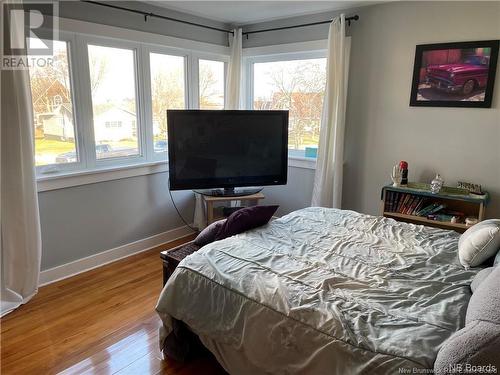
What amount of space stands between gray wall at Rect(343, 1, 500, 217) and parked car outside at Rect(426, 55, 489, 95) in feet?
0.43

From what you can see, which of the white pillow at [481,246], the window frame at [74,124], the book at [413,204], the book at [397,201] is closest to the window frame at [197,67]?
the window frame at [74,124]

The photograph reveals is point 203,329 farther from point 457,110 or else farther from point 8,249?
point 457,110

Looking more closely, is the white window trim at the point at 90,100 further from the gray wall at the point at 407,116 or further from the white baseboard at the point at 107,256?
the gray wall at the point at 407,116

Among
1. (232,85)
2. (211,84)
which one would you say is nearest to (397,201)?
(232,85)

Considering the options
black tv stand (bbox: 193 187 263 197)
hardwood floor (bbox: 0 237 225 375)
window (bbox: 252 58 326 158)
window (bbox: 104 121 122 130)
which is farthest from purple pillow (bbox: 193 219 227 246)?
window (bbox: 252 58 326 158)

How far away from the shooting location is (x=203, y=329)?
1677 millimetres

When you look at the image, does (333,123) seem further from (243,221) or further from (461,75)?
(243,221)

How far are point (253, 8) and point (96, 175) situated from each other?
85.1 inches

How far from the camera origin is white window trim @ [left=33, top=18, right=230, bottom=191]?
9.15 feet

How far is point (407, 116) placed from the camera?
313cm

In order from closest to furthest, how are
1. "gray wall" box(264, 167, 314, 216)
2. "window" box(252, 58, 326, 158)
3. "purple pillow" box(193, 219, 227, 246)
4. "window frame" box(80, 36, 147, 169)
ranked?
"purple pillow" box(193, 219, 227, 246), "window frame" box(80, 36, 147, 169), "window" box(252, 58, 326, 158), "gray wall" box(264, 167, 314, 216)

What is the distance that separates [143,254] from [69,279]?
72cm

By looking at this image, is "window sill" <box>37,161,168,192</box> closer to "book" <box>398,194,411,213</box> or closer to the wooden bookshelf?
the wooden bookshelf

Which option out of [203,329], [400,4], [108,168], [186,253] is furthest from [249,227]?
[400,4]
